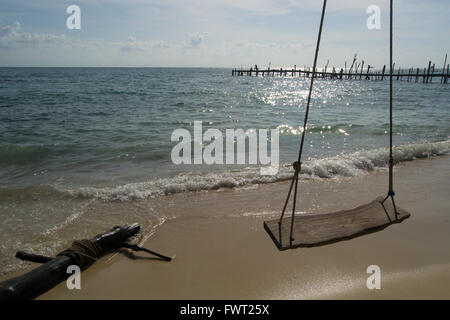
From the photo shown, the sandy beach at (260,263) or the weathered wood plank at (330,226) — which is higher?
the weathered wood plank at (330,226)

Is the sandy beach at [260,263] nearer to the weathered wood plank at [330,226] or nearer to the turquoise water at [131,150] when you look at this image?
the weathered wood plank at [330,226]

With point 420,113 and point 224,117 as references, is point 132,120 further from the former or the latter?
point 420,113

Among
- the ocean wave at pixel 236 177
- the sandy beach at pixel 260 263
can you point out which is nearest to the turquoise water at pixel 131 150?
the ocean wave at pixel 236 177

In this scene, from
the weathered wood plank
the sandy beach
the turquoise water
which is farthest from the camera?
the turquoise water

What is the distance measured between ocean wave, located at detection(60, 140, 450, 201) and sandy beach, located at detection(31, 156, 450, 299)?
0.90m

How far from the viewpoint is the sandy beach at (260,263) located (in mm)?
3176

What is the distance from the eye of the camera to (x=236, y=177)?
6.82 m

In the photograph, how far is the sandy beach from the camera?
318cm

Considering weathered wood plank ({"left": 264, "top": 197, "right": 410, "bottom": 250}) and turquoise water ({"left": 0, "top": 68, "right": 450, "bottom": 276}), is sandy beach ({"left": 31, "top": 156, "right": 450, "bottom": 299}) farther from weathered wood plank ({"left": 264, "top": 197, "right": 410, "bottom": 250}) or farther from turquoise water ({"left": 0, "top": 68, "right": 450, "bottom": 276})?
turquoise water ({"left": 0, "top": 68, "right": 450, "bottom": 276})

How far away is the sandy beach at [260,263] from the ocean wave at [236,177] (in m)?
0.90

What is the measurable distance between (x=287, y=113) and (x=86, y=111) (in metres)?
11.8

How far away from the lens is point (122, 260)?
3.79 metres

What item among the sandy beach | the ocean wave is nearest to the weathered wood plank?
the sandy beach
